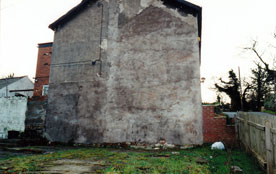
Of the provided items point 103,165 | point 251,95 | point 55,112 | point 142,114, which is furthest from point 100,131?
point 251,95

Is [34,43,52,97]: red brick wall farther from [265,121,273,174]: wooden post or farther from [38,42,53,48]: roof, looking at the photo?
[265,121,273,174]: wooden post

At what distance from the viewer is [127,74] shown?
10422 millimetres

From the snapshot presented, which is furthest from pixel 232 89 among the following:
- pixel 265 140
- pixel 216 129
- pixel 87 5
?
pixel 265 140

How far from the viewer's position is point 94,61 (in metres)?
11.1

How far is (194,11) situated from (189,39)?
4.82 feet

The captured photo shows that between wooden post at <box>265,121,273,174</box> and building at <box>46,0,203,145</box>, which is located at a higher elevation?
building at <box>46,0,203,145</box>

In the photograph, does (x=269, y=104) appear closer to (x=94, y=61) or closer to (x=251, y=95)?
(x=251, y=95)

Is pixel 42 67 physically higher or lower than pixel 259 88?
higher

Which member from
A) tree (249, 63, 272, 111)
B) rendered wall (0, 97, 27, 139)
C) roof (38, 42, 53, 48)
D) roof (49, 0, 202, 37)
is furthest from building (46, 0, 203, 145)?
tree (249, 63, 272, 111)

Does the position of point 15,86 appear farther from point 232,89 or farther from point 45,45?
point 232,89

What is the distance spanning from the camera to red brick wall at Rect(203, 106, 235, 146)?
1022 cm

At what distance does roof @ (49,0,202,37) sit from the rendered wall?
5110 mm

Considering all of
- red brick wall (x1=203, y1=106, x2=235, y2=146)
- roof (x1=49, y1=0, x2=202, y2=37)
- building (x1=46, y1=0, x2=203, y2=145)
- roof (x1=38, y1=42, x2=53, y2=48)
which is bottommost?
red brick wall (x1=203, y1=106, x2=235, y2=146)

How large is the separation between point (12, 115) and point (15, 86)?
19.5m
